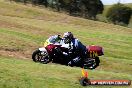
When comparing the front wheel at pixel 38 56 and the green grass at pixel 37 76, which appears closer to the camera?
the green grass at pixel 37 76

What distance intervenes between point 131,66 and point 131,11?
32783 millimetres

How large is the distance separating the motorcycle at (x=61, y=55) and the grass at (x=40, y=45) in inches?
25.4

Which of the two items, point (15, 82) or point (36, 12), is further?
point (36, 12)

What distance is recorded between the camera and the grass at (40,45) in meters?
14.8

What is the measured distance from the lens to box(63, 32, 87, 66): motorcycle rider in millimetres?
20250

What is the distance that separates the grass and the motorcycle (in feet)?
2.12

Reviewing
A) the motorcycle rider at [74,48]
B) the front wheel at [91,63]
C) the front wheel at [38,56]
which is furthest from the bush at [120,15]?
the front wheel at [38,56]

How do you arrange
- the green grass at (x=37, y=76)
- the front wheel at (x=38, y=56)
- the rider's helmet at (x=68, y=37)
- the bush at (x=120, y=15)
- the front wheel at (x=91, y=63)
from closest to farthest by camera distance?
1. the green grass at (x=37, y=76)
2. the front wheel at (x=38, y=56)
3. the rider's helmet at (x=68, y=37)
4. the front wheel at (x=91, y=63)
5. the bush at (x=120, y=15)

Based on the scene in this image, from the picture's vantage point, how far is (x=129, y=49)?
32.8 m

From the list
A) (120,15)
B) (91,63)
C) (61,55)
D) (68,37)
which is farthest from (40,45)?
(120,15)

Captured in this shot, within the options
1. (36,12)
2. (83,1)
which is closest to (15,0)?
(36,12)

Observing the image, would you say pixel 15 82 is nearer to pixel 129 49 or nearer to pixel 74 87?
pixel 74 87

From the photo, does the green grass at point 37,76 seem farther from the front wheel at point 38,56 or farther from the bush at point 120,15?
the bush at point 120,15

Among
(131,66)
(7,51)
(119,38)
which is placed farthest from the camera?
(119,38)
